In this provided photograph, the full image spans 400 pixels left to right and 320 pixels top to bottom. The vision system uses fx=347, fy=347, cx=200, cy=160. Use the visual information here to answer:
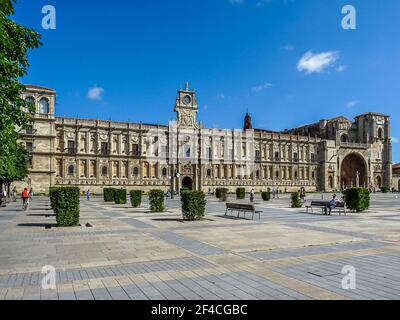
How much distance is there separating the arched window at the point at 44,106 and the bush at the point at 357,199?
43780 millimetres

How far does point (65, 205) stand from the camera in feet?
47.2

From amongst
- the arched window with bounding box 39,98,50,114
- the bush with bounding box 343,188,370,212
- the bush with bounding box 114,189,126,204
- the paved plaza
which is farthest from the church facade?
the paved plaza

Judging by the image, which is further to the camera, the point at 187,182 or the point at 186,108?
the point at 187,182

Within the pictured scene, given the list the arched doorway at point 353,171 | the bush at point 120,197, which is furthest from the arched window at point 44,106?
the arched doorway at point 353,171

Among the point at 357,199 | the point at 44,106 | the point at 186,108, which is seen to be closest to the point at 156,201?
the point at 357,199

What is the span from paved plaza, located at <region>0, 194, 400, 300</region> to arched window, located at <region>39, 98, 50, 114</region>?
4180 cm

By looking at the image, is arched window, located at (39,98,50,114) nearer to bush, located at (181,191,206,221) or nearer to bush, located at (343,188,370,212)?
bush, located at (181,191,206,221)

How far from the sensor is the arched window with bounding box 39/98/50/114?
50.4 m

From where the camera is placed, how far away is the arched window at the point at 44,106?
1984 inches

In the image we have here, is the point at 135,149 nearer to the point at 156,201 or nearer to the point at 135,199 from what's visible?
the point at 135,199

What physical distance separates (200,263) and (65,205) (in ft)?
28.6

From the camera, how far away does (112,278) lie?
255 inches

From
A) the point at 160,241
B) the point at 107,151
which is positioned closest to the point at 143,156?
the point at 107,151
